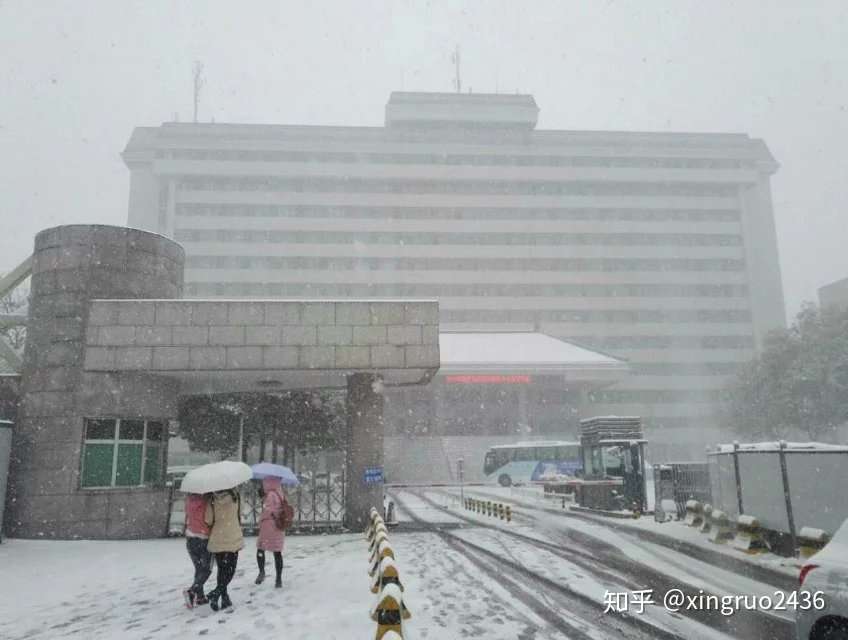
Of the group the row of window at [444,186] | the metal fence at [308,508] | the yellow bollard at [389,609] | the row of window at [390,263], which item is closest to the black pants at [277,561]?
the yellow bollard at [389,609]

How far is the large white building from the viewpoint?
69062 millimetres

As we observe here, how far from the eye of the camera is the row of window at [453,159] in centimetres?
7319

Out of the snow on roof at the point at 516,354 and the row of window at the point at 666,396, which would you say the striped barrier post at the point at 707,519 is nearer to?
the snow on roof at the point at 516,354

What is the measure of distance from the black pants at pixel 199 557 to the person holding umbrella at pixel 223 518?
0.14m

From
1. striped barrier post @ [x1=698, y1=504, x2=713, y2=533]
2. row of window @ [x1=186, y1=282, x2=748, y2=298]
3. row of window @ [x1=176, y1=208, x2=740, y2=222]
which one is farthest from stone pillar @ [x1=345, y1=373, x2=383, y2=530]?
row of window @ [x1=176, y1=208, x2=740, y2=222]

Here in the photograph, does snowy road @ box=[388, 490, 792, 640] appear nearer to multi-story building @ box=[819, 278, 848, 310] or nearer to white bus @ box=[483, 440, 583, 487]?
white bus @ box=[483, 440, 583, 487]

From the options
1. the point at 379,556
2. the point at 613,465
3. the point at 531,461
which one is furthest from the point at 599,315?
the point at 379,556

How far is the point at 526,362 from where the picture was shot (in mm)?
47062

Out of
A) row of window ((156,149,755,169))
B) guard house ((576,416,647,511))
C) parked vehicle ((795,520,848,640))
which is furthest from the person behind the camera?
row of window ((156,149,755,169))

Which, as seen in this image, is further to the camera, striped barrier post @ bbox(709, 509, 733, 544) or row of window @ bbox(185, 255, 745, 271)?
row of window @ bbox(185, 255, 745, 271)

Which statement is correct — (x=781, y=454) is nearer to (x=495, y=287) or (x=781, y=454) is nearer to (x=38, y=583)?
(x=38, y=583)
